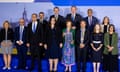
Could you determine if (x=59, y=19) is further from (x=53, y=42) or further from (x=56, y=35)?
(x=53, y=42)

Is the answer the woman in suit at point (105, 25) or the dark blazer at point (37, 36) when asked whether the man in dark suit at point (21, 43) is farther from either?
the woman in suit at point (105, 25)

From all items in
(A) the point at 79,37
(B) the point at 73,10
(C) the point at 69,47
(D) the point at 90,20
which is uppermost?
(B) the point at 73,10

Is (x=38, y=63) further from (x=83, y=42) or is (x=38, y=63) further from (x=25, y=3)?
(x=25, y=3)

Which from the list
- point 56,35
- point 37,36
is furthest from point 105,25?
point 37,36

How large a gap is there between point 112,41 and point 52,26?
1.53 metres

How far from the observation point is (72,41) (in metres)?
7.39

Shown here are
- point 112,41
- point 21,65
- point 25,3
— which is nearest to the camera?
point 112,41

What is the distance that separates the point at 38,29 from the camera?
7.59 meters

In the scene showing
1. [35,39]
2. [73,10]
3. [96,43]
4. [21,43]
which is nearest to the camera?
[96,43]

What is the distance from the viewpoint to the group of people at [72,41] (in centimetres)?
735

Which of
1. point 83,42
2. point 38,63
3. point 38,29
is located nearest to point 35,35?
point 38,29

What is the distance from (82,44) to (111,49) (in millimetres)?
733

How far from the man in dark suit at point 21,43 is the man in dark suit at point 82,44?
1.44 metres

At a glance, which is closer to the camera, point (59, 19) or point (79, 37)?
point (79, 37)
